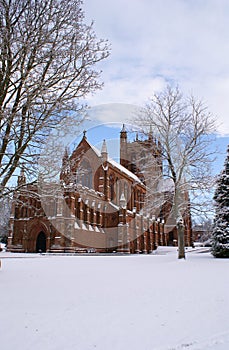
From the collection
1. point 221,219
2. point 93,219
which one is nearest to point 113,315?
point 221,219

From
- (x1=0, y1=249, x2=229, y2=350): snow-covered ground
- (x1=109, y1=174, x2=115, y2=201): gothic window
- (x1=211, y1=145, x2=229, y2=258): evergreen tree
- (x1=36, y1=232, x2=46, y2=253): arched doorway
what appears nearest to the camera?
(x1=0, y1=249, x2=229, y2=350): snow-covered ground

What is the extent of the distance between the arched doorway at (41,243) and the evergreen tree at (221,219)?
2300 centimetres

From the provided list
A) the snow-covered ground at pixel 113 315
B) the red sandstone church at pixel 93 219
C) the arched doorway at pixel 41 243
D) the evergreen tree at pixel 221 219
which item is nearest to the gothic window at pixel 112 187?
the red sandstone church at pixel 93 219

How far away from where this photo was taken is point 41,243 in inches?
1442

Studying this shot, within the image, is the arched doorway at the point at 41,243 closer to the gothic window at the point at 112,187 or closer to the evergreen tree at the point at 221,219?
the gothic window at the point at 112,187

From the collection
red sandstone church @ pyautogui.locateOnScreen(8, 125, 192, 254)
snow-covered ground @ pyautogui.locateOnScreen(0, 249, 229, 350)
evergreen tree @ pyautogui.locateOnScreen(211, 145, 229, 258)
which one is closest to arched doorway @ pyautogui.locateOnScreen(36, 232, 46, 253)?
red sandstone church @ pyautogui.locateOnScreen(8, 125, 192, 254)

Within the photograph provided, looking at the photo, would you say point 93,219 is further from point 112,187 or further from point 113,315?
point 113,315

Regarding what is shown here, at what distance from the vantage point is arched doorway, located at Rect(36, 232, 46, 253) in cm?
3638

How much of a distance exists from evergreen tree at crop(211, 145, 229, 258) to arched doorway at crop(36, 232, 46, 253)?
2300 cm

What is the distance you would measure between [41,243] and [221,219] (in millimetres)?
24176

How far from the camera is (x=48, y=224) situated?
117 ft

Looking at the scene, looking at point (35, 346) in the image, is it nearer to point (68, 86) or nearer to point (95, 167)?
point (68, 86)

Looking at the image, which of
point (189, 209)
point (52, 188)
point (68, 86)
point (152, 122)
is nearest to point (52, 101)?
point (68, 86)

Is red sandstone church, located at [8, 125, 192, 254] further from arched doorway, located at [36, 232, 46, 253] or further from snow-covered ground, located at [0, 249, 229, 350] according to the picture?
snow-covered ground, located at [0, 249, 229, 350]
